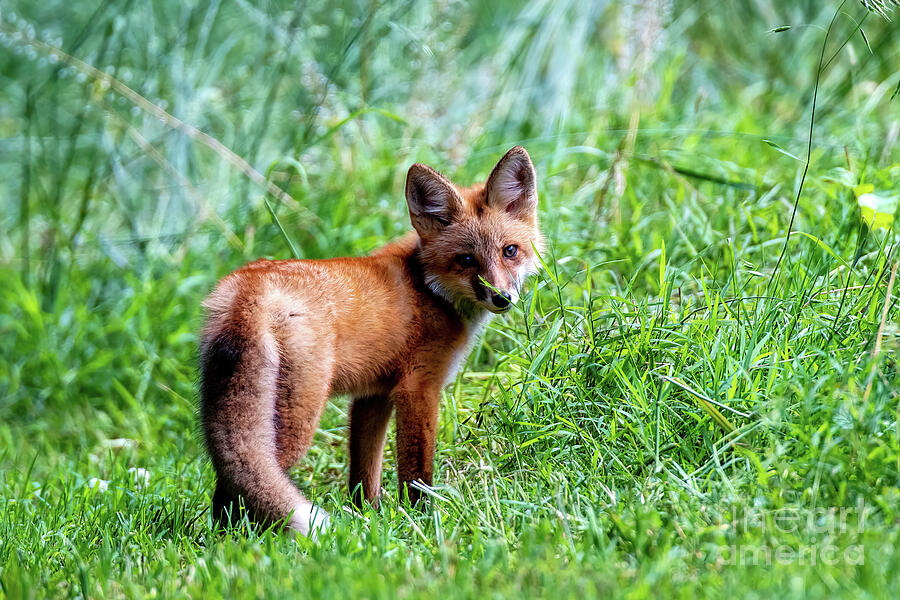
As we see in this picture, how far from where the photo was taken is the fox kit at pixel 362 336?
309 centimetres

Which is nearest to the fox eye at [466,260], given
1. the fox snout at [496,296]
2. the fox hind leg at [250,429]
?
the fox snout at [496,296]

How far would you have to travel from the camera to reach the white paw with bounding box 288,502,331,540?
3.04 meters

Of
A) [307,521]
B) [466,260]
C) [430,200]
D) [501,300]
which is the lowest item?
[307,521]

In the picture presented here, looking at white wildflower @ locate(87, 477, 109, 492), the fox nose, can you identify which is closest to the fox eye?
the fox nose

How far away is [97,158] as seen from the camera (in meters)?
6.62

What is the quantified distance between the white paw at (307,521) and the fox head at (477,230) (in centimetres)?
114

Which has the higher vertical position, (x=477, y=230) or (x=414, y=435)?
(x=477, y=230)

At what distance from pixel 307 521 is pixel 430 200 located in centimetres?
157

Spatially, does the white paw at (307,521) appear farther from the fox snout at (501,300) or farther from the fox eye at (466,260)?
the fox eye at (466,260)

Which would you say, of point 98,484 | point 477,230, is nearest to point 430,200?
point 477,230

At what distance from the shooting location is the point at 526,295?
401 centimetres

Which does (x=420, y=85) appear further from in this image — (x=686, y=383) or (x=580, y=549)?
(x=580, y=549)

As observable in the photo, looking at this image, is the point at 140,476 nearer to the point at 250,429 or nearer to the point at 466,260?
the point at 250,429

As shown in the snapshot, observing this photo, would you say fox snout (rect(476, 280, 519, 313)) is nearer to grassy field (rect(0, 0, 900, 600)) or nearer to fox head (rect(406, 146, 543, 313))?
fox head (rect(406, 146, 543, 313))
